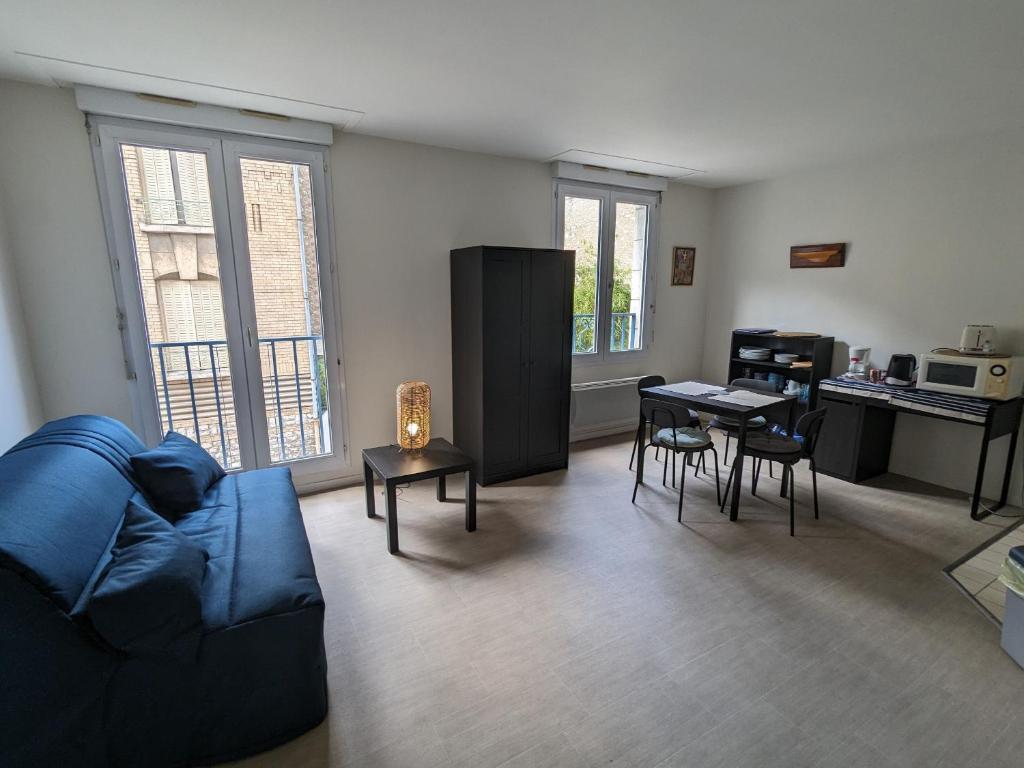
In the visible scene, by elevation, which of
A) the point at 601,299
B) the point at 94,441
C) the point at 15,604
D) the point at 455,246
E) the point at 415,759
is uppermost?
the point at 455,246

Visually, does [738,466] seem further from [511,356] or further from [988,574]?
[511,356]

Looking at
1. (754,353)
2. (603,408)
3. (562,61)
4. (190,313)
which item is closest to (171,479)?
(190,313)

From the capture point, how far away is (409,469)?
9.76 ft

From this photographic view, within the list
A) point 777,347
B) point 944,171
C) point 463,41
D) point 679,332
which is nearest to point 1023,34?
point 944,171

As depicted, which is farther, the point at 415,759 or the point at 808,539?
the point at 808,539

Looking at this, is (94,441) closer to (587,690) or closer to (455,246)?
(587,690)

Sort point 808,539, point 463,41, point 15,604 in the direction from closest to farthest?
1. point 15,604
2. point 463,41
3. point 808,539

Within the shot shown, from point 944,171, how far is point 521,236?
3.25 meters

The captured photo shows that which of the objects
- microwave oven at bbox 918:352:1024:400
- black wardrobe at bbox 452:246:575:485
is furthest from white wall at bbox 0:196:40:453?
microwave oven at bbox 918:352:1024:400

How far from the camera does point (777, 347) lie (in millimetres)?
4852

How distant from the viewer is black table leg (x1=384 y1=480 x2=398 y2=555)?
2.83 metres

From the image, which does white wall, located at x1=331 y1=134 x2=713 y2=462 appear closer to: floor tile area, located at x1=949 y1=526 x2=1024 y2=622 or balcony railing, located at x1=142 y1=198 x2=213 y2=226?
balcony railing, located at x1=142 y1=198 x2=213 y2=226

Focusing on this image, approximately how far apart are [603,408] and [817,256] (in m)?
2.42

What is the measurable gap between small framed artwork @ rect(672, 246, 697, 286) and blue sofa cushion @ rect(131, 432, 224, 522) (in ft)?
15.5
